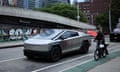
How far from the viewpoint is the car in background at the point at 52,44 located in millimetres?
11852

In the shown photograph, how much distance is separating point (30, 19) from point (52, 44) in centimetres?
3311

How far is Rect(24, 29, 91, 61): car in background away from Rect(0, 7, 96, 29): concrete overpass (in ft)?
81.7

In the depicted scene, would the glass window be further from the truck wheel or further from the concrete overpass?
the concrete overpass

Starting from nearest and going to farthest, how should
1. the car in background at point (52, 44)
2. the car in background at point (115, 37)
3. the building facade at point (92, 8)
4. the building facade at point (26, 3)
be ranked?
the car in background at point (52, 44), the car in background at point (115, 37), the building facade at point (26, 3), the building facade at point (92, 8)

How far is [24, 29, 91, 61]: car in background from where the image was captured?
11852 mm

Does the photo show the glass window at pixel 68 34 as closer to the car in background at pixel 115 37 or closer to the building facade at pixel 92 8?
the car in background at pixel 115 37

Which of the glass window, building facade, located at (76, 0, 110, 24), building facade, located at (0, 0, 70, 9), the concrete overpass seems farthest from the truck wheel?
building facade, located at (76, 0, 110, 24)

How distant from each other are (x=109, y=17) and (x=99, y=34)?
47014 millimetres

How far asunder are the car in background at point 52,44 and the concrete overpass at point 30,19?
81.7ft

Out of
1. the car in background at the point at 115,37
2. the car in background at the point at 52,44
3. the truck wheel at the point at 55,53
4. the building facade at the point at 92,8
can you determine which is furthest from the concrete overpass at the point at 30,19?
the building facade at the point at 92,8

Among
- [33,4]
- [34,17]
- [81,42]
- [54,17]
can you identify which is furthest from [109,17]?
[81,42]

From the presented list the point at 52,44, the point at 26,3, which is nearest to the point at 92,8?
the point at 26,3

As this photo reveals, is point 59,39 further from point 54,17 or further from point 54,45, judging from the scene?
point 54,17

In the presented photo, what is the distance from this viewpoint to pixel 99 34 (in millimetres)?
13922
